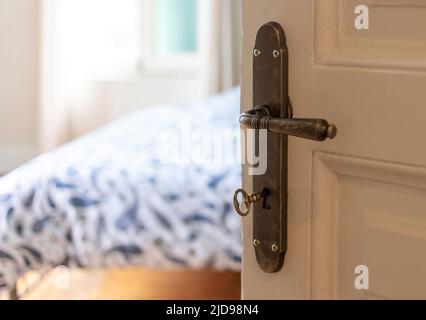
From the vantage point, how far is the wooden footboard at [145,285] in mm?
2427

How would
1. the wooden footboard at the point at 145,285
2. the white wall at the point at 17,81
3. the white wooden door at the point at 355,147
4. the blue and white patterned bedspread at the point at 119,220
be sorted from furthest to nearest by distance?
the white wall at the point at 17,81 < the wooden footboard at the point at 145,285 < the blue and white patterned bedspread at the point at 119,220 < the white wooden door at the point at 355,147

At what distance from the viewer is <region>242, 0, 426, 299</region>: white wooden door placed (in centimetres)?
65

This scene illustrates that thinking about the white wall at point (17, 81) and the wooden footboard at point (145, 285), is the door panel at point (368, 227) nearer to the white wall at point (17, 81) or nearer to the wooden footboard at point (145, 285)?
the wooden footboard at point (145, 285)

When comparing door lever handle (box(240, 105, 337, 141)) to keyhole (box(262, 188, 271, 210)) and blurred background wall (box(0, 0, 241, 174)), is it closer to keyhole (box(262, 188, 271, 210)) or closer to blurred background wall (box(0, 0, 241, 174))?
keyhole (box(262, 188, 271, 210))

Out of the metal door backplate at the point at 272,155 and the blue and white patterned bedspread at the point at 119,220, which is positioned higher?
the metal door backplate at the point at 272,155

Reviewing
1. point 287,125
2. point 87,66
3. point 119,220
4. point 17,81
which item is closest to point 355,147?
point 287,125

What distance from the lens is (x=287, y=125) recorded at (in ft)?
2.23

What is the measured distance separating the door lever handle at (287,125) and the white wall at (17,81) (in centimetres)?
387

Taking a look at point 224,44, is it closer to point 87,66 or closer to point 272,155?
point 87,66

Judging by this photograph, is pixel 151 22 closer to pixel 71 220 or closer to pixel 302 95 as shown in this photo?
pixel 71 220

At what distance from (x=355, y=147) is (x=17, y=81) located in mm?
4056

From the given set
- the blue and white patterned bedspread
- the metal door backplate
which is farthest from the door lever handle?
the blue and white patterned bedspread

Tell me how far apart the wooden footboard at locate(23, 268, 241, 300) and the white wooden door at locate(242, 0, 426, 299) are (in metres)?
1.71

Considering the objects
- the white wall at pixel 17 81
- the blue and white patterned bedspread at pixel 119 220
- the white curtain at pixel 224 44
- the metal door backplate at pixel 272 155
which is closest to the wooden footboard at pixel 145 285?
the blue and white patterned bedspread at pixel 119 220
